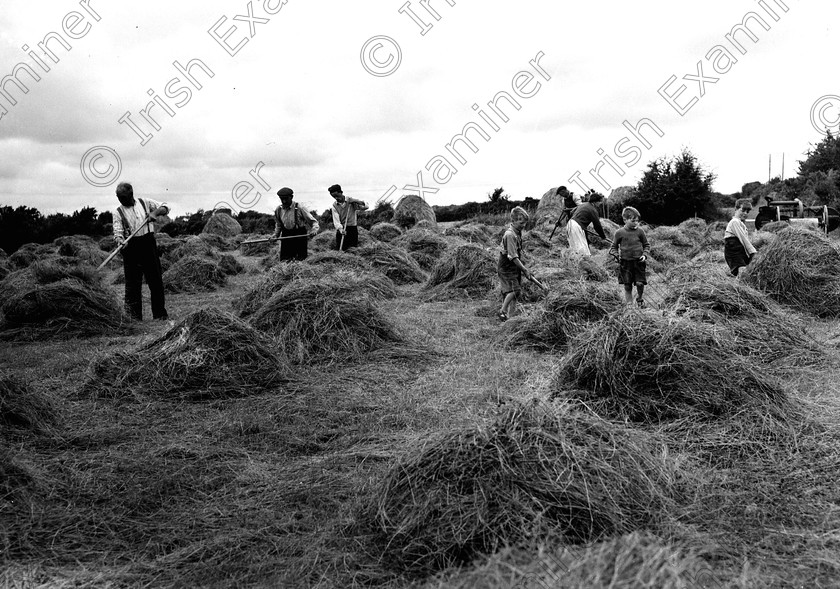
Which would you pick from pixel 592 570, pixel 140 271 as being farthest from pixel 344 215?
pixel 592 570

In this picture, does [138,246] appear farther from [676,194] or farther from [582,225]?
[676,194]

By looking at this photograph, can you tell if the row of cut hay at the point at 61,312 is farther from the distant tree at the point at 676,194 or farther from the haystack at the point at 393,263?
the distant tree at the point at 676,194

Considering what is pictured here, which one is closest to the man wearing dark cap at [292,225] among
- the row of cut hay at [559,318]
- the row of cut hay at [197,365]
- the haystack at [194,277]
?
the haystack at [194,277]

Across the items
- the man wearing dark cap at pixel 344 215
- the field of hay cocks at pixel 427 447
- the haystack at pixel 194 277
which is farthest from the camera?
the haystack at pixel 194 277

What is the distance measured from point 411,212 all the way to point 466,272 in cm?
1764

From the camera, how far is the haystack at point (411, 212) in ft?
96.1

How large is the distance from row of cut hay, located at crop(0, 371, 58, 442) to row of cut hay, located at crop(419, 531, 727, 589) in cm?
344

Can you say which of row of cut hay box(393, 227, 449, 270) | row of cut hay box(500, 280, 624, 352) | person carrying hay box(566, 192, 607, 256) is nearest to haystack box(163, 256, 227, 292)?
row of cut hay box(393, 227, 449, 270)

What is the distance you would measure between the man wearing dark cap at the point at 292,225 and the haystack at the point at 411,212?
1750 centimetres

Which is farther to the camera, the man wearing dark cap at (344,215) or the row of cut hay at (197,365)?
the man wearing dark cap at (344,215)

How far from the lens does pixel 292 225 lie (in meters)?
11.5

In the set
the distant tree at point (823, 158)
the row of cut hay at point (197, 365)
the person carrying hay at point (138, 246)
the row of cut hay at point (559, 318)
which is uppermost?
the person carrying hay at point (138, 246)

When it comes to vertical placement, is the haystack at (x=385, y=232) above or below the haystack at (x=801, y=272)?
above

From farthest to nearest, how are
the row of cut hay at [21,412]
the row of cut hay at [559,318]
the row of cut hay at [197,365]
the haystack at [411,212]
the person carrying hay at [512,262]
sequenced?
the haystack at [411,212]
the person carrying hay at [512,262]
the row of cut hay at [559,318]
the row of cut hay at [197,365]
the row of cut hay at [21,412]
